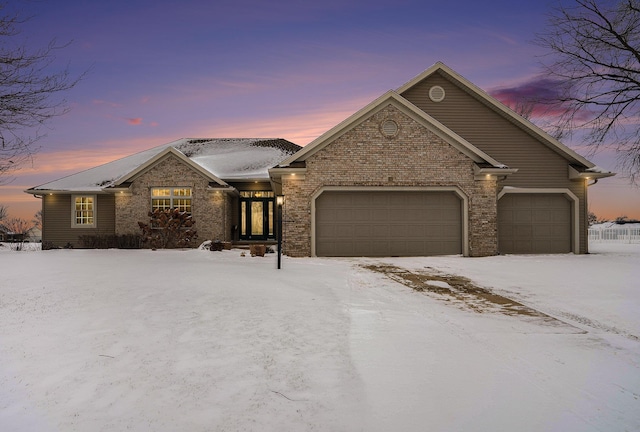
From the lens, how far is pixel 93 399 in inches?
149

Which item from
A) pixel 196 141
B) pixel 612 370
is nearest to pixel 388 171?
pixel 612 370

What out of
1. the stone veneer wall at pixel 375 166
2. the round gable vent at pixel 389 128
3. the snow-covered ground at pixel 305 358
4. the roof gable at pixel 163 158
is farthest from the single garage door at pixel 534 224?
the roof gable at pixel 163 158

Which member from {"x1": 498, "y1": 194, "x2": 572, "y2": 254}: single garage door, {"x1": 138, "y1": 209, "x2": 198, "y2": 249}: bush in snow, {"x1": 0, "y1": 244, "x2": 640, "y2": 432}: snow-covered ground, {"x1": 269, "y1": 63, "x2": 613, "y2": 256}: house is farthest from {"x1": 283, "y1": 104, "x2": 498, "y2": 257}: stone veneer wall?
{"x1": 0, "y1": 244, "x2": 640, "y2": 432}: snow-covered ground

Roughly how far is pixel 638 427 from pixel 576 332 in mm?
2627

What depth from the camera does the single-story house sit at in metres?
15.4

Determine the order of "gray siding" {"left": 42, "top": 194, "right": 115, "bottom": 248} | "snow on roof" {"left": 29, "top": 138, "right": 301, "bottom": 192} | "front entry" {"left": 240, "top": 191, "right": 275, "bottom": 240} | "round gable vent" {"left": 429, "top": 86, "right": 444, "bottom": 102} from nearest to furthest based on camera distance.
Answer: "round gable vent" {"left": 429, "top": 86, "right": 444, "bottom": 102}, "gray siding" {"left": 42, "top": 194, "right": 115, "bottom": 248}, "snow on roof" {"left": 29, "top": 138, "right": 301, "bottom": 192}, "front entry" {"left": 240, "top": 191, "right": 275, "bottom": 240}

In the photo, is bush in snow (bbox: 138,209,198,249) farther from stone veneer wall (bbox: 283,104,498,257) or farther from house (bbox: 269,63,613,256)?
stone veneer wall (bbox: 283,104,498,257)

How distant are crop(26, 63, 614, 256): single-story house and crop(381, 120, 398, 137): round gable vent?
37mm

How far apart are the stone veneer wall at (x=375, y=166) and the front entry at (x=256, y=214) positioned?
617 centimetres

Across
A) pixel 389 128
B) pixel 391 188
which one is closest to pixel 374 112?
pixel 389 128

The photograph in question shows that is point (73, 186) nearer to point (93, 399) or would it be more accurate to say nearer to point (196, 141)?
point (196, 141)

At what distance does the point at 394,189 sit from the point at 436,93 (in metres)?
5.41

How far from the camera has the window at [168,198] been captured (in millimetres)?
19172

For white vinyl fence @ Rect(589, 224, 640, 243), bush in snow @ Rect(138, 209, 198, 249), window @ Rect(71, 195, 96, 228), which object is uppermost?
window @ Rect(71, 195, 96, 228)
